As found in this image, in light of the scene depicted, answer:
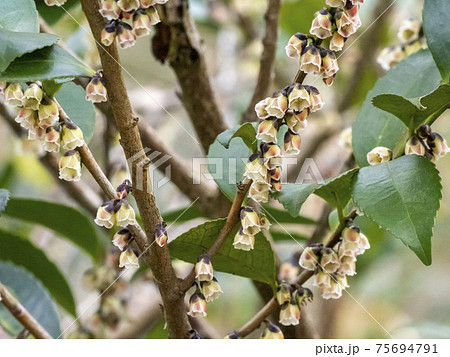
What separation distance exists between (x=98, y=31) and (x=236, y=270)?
9.1 inches

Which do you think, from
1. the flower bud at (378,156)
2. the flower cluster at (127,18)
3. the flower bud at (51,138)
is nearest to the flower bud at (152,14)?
the flower cluster at (127,18)

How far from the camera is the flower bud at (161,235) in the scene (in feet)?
1.45

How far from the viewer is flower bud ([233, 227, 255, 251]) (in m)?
0.45

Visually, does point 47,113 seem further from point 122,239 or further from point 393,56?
point 393,56

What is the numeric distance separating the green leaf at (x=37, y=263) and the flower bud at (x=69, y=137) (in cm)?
29

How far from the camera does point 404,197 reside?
0.42 meters

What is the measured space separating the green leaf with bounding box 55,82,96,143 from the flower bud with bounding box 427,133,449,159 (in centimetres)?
29

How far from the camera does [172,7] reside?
2.23 feet

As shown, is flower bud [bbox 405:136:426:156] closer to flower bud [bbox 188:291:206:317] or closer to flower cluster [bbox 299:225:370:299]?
flower cluster [bbox 299:225:370:299]

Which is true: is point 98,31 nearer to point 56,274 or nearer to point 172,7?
point 172,7

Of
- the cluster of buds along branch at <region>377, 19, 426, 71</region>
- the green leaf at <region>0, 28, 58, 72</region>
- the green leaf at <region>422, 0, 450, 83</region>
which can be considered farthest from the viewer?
the cluster of buds along branch at <region>377, 19, 426, 71</region>

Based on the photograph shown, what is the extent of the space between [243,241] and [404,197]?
0.12 m

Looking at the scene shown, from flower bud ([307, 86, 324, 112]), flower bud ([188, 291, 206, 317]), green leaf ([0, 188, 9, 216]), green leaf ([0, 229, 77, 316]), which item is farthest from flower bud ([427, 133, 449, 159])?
green leaf ([0, 229, 77, 316])

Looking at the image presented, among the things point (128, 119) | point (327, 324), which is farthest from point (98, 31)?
point (327, 324)
